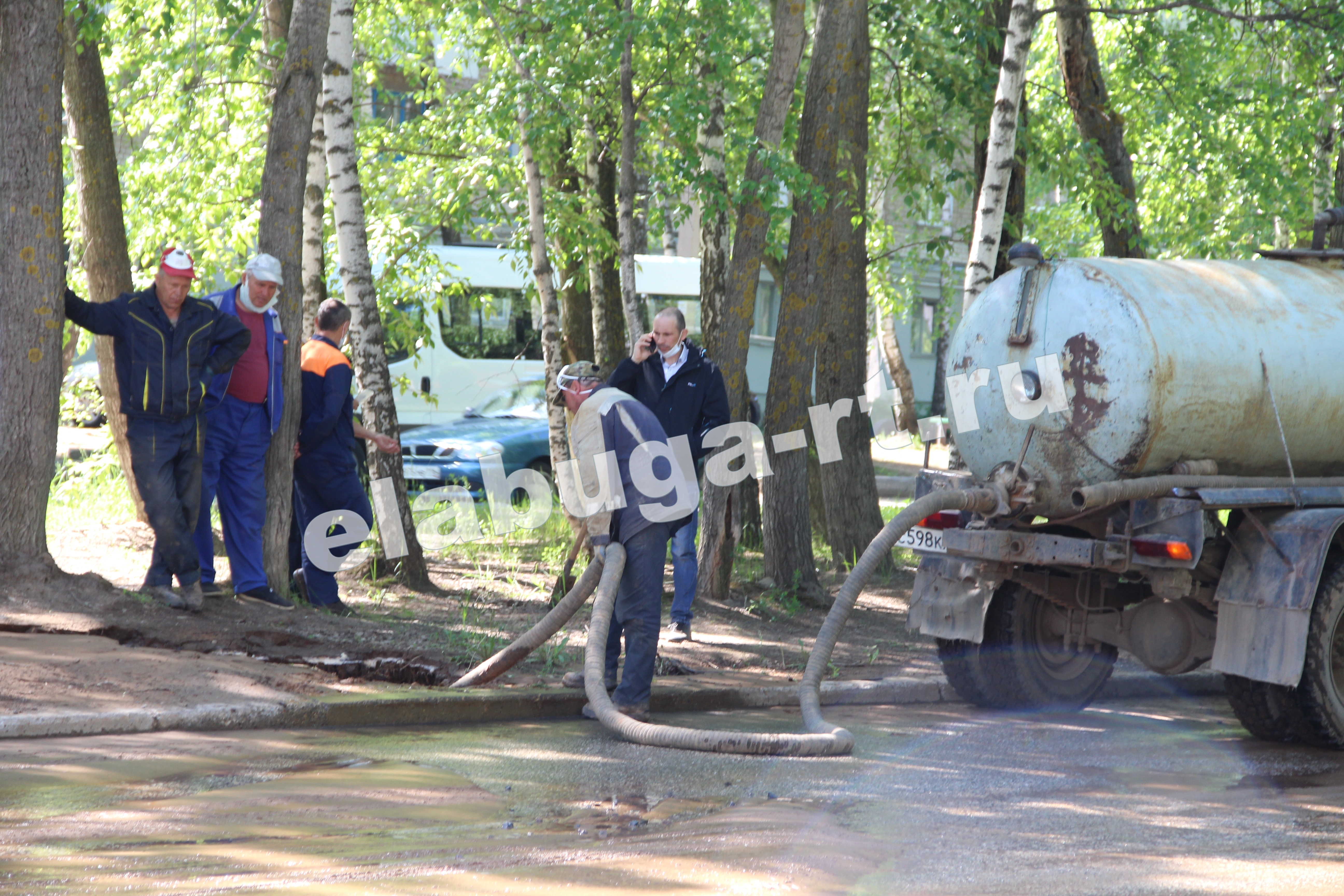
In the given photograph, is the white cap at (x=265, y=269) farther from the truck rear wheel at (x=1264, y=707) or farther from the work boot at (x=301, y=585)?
the truck rear wheel at (x=1264, y=707)

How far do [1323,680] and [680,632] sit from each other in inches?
148

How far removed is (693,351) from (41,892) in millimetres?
5427

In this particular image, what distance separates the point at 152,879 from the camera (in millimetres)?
3977

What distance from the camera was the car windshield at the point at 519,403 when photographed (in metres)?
17.0

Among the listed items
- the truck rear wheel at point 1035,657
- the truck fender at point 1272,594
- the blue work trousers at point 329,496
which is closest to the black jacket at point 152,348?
the blue work trousers at point 329,496

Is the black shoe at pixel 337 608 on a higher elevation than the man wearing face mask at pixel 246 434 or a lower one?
lower

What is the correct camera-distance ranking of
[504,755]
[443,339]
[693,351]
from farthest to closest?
[443,339]
[693,351]
[504,755]

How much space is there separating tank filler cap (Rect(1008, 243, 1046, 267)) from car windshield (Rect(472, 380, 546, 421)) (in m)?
10.3

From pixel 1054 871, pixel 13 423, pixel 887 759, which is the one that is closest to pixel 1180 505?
pixel 887 759

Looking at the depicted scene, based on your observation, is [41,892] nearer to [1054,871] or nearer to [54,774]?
[54,774]

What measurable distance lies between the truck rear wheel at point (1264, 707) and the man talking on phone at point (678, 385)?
10.5 ft

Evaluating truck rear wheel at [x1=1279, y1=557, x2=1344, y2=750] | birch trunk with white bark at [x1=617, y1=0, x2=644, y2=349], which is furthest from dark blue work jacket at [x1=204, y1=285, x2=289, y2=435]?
truck rear wheel at [x1=1279, y1=557, x2=1344, y2=750]

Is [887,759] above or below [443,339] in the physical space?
below

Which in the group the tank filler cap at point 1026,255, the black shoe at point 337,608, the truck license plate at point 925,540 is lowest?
the black shoe at point 337,608
